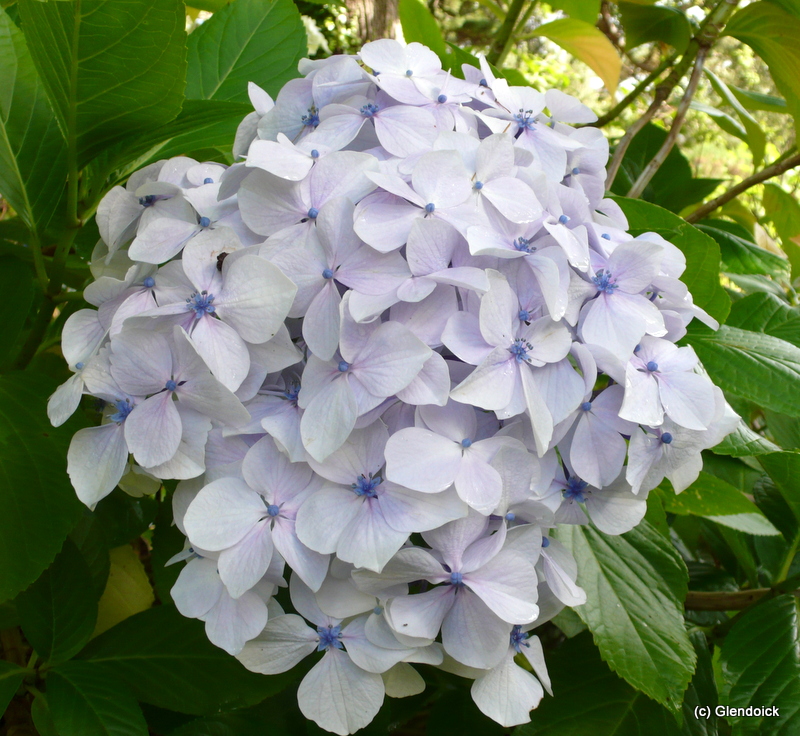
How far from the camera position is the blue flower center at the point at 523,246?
1.25 ft

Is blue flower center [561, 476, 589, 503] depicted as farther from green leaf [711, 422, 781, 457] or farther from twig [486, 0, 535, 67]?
twig [486, 0, 535, 67]

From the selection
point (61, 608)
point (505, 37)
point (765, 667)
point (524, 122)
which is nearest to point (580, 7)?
point (505, 37)

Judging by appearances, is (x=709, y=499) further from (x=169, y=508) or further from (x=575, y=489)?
(x=169, y=508)

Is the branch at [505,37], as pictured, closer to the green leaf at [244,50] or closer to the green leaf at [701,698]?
the green leaf at [244,50]

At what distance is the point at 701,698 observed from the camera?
64 centimetres

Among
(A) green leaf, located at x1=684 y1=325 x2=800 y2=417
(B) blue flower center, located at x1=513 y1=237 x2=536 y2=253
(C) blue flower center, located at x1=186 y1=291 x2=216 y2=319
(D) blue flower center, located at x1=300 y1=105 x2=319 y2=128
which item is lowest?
(A) green leaf, located at x1=684 y1=325 x2=800 y2=417

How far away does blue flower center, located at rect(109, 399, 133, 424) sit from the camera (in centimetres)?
38

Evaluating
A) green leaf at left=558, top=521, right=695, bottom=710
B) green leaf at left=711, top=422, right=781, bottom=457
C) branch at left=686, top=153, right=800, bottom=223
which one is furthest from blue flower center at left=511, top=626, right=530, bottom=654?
branch at left=686, top=153, right=800, bottom=223

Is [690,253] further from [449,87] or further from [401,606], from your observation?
[401,606]

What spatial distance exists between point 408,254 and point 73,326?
0.70 feet

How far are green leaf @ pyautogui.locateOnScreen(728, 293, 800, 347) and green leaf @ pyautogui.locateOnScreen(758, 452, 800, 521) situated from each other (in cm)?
17

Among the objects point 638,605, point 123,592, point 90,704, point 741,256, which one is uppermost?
point 741,256

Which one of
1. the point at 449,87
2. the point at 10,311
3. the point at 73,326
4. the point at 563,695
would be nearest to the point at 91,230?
the point at 10,311

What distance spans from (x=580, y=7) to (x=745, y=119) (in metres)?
0.27
